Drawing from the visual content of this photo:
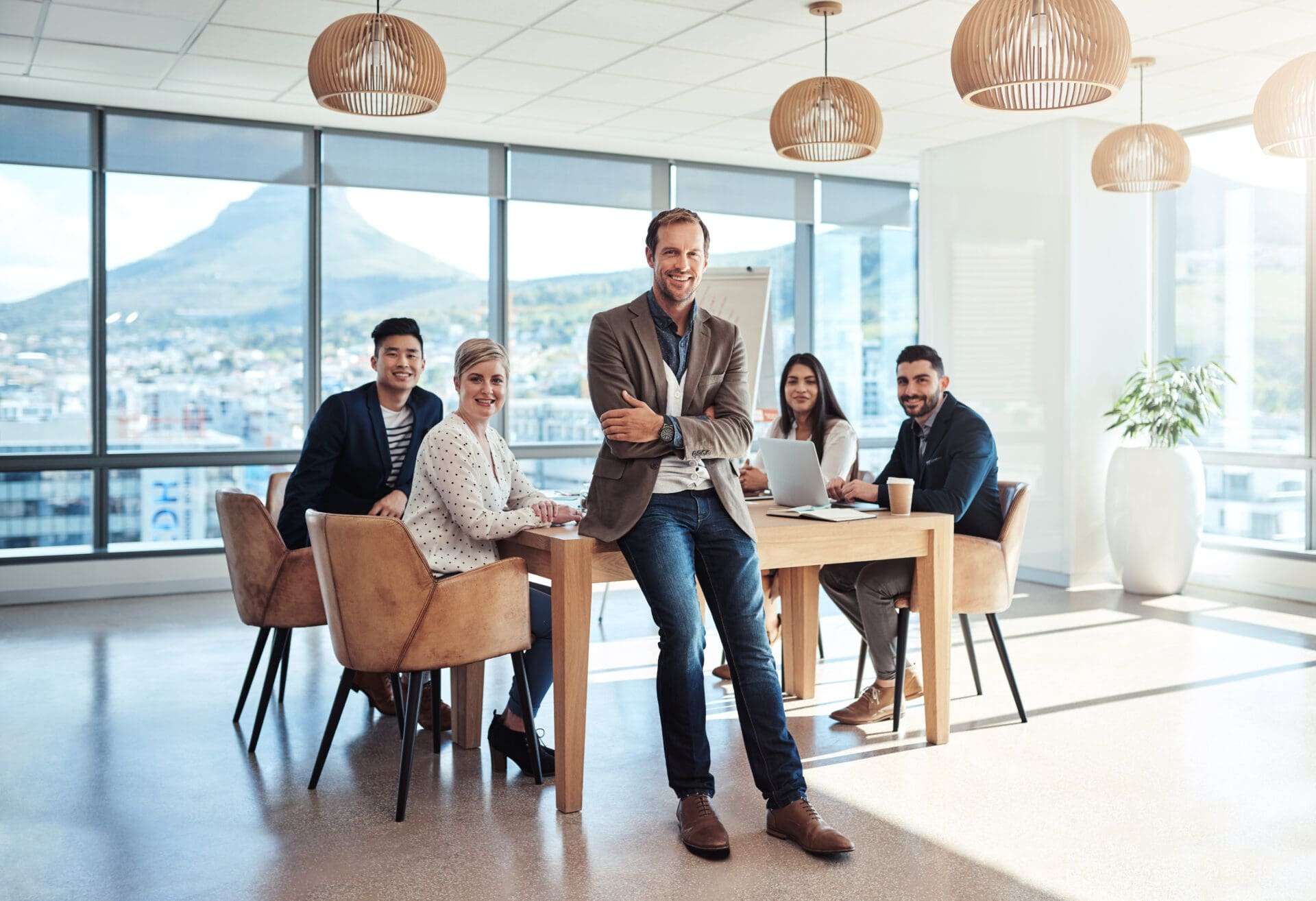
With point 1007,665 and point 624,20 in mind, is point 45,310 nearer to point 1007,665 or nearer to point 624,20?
point 624,20

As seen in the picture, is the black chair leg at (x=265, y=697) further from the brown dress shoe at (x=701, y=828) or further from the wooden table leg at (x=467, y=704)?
the brown dress shoe at (x=701, y=828)

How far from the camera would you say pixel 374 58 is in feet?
14.1

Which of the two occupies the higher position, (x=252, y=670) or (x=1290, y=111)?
(x=1290, y=111)

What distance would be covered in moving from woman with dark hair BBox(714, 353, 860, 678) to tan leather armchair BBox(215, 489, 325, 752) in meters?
1.74

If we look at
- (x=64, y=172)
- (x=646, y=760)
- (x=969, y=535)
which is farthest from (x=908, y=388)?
(x=64, y=172)

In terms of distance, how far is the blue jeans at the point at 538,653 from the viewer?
147 inches

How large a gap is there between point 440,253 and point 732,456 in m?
5.35

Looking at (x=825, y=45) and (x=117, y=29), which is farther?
(x=825, y=45)

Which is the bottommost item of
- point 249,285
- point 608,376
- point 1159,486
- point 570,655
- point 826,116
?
point 570,655

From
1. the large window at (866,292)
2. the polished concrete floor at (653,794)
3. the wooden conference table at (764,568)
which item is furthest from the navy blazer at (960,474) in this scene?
the large window at (866,292)

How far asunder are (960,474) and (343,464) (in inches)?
86.3

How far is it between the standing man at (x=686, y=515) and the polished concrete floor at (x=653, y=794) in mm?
172

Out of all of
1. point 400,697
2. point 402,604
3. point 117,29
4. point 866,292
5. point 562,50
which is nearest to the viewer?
point 402,604

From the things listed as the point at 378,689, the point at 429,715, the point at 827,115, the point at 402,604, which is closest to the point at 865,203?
the point at 827,115
